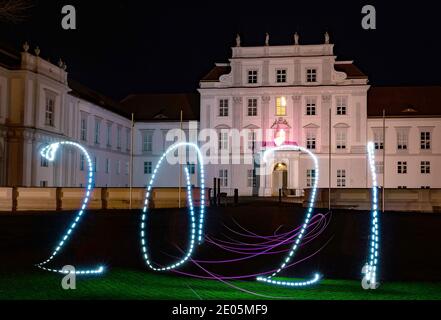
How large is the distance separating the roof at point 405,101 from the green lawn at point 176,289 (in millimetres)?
47115

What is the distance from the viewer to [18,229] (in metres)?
17.2

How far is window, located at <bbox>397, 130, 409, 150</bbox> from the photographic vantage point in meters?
54.9

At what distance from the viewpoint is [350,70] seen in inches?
2157

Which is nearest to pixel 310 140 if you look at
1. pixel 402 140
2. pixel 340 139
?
pixel 340 139

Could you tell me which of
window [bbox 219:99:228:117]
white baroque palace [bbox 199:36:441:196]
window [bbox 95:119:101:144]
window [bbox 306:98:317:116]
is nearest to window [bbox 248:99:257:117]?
white baroque palace [bbox 199:36:441:196]

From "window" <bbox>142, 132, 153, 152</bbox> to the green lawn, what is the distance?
161ft

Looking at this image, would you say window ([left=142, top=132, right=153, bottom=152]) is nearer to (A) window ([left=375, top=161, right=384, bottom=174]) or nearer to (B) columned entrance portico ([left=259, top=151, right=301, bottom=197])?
(B) columned entrance portico ([left=259, top=151, right=301, bottom=197])

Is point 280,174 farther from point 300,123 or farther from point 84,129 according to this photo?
point 84,129

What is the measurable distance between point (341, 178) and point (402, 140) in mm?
6834

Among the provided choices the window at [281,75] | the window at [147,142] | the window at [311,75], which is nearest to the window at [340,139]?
the window at [311,75]
